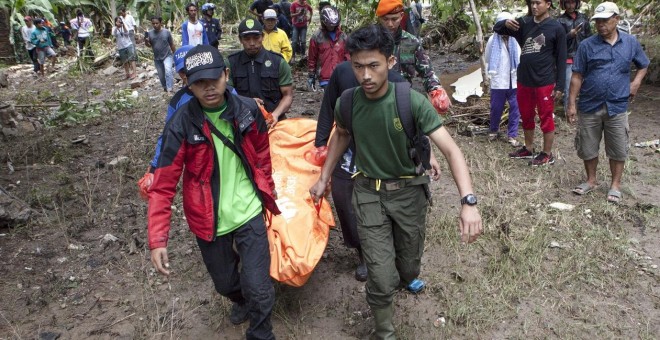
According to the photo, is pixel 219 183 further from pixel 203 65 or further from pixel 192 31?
pixel 192 31

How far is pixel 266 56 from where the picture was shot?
14.3ft

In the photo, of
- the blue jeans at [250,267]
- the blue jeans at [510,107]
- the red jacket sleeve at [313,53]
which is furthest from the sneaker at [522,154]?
the blue jeans at [250,267]

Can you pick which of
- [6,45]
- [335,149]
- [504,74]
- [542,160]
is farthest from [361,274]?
[6,45]

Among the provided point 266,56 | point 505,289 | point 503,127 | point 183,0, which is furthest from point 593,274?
point 183,0

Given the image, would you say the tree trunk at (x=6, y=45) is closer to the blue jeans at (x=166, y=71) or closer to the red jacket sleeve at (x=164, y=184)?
the blue jeans at (x=166, y=71)

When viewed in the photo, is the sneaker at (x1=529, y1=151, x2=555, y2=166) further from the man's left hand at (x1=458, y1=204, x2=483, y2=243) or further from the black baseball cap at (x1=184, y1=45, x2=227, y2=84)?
the black baseball cap at (x1=184, y1=45, x2=227, y2=84)

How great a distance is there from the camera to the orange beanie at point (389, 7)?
3490 mm

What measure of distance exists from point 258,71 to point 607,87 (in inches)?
121

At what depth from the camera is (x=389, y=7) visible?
350cm

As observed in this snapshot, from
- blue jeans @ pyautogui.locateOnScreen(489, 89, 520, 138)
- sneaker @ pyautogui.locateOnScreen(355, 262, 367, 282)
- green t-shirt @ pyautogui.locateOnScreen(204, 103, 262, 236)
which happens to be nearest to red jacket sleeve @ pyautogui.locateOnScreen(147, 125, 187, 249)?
green t-shirt @ pyautogui.locateOnScreen(204, 103, 262, 236)

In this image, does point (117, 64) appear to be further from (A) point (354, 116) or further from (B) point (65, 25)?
(A) point (354, 116)

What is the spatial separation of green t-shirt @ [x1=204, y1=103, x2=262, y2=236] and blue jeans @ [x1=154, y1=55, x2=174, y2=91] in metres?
7.91

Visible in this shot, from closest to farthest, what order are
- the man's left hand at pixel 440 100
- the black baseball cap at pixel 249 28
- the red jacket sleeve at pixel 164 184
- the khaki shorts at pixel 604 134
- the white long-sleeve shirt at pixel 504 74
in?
the red jacket sleeve at pixel 164 184 → the man's left hand at pixel 440 100 → the black baseball cap at pixel 249 28 → the khaki shorts at pixel 604 134 → the white long-sleeve shirt at pixel 504 74

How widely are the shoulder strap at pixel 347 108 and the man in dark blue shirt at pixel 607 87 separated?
9.52 feet
